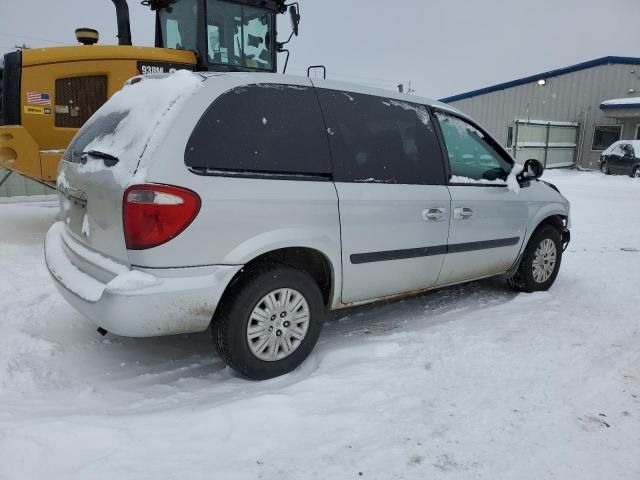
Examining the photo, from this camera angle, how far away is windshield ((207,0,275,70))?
687cm

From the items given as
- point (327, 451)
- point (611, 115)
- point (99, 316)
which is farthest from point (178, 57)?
point (611, 115)

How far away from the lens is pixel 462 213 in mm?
3959

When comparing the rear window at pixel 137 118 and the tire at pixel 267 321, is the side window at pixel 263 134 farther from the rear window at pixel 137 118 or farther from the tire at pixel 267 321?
the tire at pixel 267 321

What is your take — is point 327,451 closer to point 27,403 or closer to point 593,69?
point 27,403

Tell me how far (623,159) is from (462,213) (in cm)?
1936

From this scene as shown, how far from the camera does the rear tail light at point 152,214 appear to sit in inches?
101

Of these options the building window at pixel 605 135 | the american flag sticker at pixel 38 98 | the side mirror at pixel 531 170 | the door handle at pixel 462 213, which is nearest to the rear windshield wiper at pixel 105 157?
the door handle at pixel 462 213

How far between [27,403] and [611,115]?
84.6 feet

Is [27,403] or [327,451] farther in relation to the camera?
[27,403]

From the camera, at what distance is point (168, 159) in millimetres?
2633

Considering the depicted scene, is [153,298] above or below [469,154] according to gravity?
below

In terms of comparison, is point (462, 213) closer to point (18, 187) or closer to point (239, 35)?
point (239, 35)

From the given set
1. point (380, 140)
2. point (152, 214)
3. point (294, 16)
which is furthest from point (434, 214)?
point (294, 16)

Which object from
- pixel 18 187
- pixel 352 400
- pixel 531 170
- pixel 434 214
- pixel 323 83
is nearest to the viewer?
pixel 352 400
